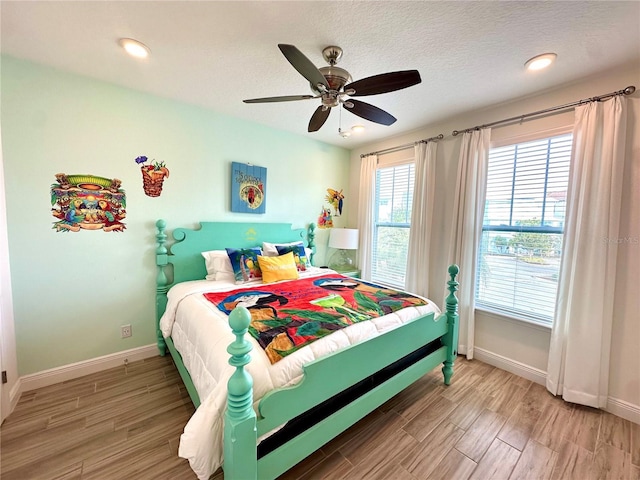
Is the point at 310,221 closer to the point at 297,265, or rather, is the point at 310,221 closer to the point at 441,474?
the point at 297,265

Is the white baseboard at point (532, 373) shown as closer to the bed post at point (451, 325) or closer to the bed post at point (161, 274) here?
the bed post at point (451, 325)

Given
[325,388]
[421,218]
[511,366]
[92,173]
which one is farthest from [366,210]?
[92,173]

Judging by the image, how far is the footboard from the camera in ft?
3.38

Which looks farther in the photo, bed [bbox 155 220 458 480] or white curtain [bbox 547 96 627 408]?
white curtain [bbox 547 96 627 408]

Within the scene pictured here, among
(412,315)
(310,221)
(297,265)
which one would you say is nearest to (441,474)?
(412,315)

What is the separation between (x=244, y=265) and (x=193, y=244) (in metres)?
0.63

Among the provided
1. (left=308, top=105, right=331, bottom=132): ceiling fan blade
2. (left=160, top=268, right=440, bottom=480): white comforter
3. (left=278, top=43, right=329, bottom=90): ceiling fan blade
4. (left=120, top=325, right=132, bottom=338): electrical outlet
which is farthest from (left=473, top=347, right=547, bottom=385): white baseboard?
(left=120, top=325, right=132, bottom=338): electrical outlet

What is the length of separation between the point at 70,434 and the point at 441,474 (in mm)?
2303

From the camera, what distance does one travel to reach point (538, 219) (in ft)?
7.63

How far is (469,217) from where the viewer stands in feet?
8.59

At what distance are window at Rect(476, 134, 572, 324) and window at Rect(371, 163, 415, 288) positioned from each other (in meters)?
0.95

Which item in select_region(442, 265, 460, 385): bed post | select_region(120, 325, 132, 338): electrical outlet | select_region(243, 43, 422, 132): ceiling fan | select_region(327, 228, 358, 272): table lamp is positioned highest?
select_region(243, 43, 422, 132): ceiling fan

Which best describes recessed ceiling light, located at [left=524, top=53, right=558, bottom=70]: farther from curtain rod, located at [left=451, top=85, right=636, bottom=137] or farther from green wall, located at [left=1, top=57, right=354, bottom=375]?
green wall, located at [left=1, top=57, right=354, bottom=375]

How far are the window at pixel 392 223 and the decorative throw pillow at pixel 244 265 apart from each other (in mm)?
1862
